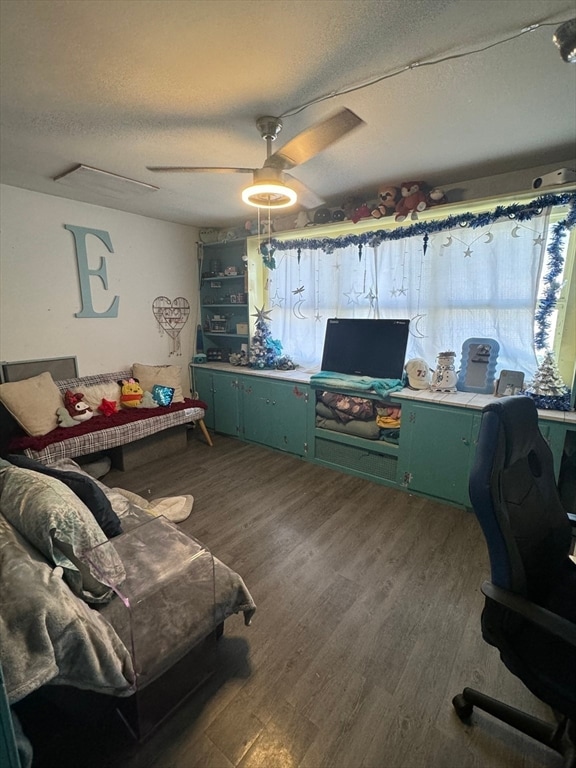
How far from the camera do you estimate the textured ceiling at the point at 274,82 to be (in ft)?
4.00

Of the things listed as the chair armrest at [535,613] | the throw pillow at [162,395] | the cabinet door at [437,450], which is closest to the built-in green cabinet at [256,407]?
the throw pillow at [162,395]

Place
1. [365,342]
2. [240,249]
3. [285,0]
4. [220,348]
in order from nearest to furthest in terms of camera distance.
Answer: [285,0] < [365,342] < [240,249] < [220,348]

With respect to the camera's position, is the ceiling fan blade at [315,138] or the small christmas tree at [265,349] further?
the small christmas tree at [265,349]

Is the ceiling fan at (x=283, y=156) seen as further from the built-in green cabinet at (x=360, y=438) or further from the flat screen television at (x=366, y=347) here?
the built-in green cabinet at (x=360, y=438)

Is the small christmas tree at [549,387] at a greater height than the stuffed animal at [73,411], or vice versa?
the small christmas tree at [549,387]

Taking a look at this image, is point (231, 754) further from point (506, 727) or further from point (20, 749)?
point (506, 727)

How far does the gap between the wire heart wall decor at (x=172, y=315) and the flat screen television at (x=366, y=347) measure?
6.19 ft

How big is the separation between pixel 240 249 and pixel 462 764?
4309 mm

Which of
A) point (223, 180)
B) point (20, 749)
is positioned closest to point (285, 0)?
point (223, 180)

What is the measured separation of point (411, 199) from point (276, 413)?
2.22 metres

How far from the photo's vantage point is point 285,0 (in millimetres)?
1152

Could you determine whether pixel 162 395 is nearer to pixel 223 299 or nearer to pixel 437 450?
pixel 223 299

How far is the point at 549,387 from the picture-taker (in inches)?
96.5

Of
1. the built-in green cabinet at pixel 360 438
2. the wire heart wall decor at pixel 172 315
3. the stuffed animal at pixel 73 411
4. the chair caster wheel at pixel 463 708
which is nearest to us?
the chair caster wheel at pixel 463 708
